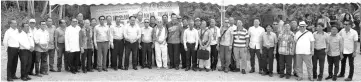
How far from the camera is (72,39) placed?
32.2ft

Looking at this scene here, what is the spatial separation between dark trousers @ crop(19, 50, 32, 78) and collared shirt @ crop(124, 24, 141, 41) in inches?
97.6

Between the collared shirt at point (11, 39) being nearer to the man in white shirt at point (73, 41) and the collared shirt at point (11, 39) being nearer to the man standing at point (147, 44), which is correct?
the man in white shirt at point (73, 41)

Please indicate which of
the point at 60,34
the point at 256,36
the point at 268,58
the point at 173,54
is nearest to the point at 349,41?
the point at 268,58

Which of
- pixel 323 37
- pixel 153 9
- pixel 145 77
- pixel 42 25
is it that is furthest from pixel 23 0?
pixel 323 37

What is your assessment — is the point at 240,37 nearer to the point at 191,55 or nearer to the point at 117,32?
the point at 191,55

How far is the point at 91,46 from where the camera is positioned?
398 inches

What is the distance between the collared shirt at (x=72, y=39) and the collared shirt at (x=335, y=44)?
5.76 m

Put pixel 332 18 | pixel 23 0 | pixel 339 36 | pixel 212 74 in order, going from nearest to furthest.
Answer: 1. pixel 339 36
2. pixel 212 74
3. pixel 332 18
4. pixel 23 0

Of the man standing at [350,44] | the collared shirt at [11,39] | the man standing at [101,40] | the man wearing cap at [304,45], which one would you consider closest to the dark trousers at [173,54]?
the man standing at [101,40]

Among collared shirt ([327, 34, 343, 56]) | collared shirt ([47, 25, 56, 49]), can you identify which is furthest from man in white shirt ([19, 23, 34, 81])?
collared shirt ([327, 34, 343, 56])

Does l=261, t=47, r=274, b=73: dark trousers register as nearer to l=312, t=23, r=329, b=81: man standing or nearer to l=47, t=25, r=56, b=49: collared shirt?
l=312, t=23, r=329, b=81: man standing

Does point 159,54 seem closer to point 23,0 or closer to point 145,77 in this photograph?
point 145,77

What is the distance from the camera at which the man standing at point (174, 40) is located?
10.6m

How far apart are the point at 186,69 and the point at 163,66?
2.36 ft
